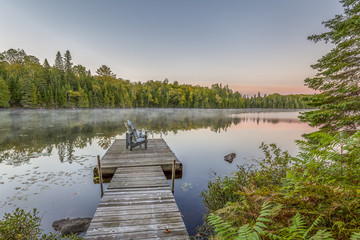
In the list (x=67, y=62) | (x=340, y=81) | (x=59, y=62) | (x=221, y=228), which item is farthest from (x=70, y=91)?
(x=221, y=228)

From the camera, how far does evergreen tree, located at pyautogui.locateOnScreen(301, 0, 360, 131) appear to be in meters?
6.27

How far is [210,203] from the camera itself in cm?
579

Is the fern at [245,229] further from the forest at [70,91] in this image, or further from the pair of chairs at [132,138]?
the forest at [70,91]

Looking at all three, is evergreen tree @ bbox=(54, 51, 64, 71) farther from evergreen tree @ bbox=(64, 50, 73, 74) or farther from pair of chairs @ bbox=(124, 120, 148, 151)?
pair of chairs @ bbox=(124, 120, 148, 151)

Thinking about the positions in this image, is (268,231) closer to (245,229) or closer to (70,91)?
(245,229)

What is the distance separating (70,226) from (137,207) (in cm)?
230

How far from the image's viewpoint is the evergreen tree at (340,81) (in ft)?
20.6

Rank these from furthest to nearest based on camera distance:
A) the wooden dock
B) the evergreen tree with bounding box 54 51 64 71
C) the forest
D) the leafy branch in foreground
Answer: the evergreen tree with bounding box 54 51 64 71 < the forest < the wooden dock < the leafy branch in foreground

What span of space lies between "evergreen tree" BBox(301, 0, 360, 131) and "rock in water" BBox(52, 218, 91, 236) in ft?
30.4

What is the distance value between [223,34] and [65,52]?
7141 cm

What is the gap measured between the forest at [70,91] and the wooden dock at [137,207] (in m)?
16.6

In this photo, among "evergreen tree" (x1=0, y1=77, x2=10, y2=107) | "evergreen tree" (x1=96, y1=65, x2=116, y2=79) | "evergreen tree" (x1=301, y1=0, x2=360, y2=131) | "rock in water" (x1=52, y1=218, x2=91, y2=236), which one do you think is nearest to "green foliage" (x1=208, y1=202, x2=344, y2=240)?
"rock in water" (x1=52, y1=218, x2=91, y2=236)

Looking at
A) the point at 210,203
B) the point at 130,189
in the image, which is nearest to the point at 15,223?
the point at 130,189

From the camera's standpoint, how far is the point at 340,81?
7.07 m
